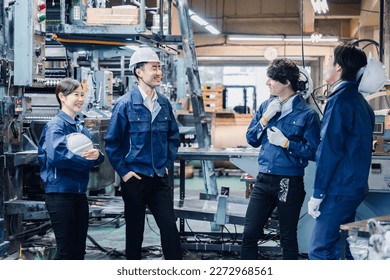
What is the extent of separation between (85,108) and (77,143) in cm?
338

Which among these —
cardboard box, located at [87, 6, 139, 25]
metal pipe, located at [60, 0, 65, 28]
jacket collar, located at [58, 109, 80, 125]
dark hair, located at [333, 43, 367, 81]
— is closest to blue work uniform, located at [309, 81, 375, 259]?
dark hair, located at [333, 43, 367, 81]

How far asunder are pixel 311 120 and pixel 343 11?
11.4m

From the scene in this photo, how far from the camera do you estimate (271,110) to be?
384 centimetres

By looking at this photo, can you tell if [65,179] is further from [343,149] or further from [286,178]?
[343,149]

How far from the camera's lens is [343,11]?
47.3 ft

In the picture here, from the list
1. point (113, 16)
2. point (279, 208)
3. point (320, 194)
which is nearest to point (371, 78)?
point (320, 194)

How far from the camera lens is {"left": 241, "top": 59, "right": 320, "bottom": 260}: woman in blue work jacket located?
3762 millimetres

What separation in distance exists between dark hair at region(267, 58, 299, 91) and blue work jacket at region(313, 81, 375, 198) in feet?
1.88

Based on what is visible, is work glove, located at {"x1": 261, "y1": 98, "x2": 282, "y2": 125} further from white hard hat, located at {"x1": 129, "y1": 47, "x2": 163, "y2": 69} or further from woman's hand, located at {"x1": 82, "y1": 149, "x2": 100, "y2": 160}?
woman's hand, located at {"x1": 82, "y1": 149, "x2": 100, "y2": 160}

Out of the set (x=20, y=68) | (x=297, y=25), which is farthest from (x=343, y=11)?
(x=20, y=68)

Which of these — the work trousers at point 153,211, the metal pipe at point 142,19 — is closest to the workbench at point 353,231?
the work trousers at point 153,211

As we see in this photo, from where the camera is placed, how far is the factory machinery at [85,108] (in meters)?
4.88

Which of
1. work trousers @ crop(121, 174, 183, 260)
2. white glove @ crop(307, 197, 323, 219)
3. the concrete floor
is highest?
white glove @ crop(307, 197, 323, 219)

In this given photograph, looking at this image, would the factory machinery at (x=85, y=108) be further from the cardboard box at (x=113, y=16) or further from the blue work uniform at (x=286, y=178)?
the blue work uniform at (x=286, y=178)
